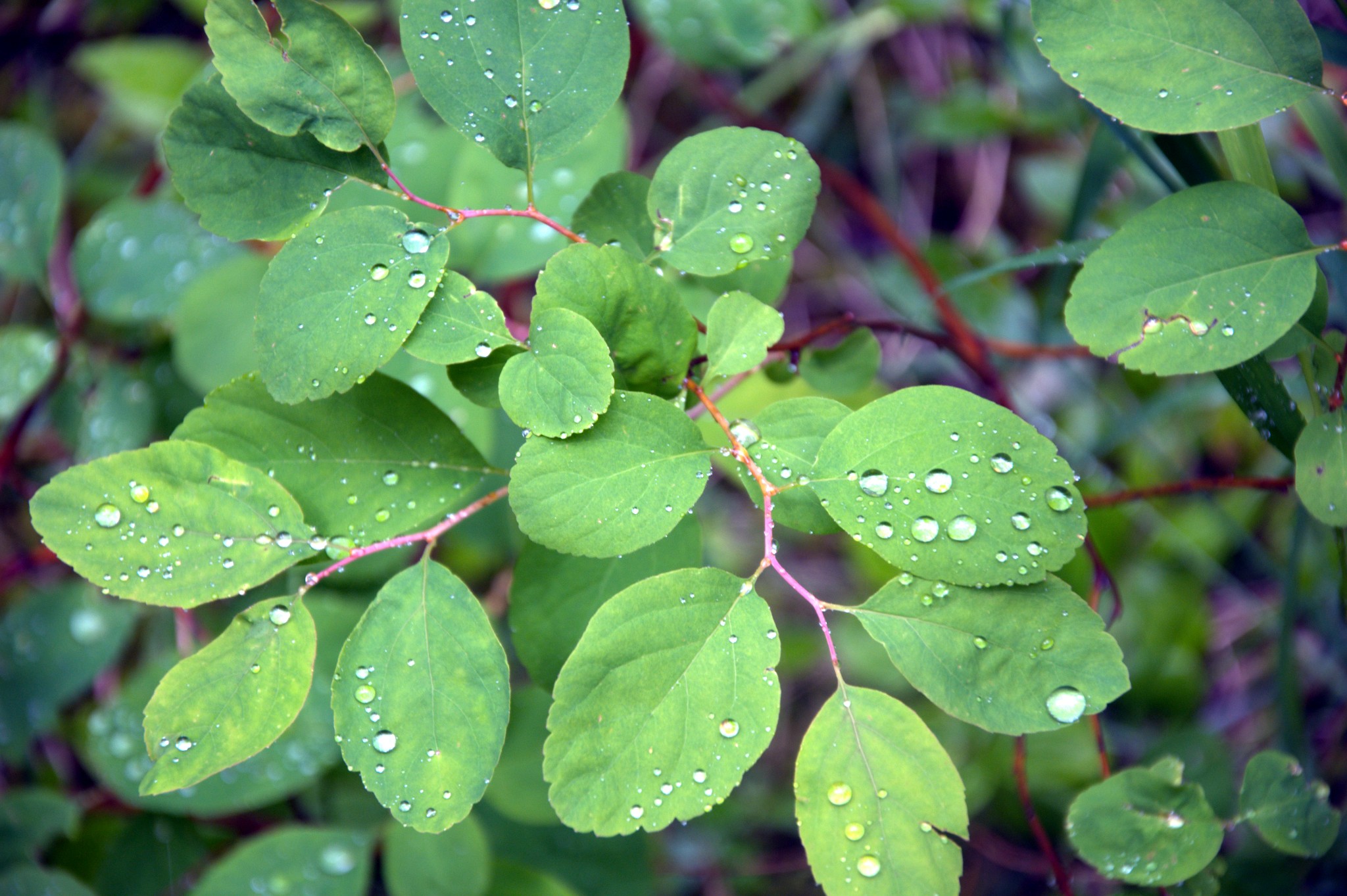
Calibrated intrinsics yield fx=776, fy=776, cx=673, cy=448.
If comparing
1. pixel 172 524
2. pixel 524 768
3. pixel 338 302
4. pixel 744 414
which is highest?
pixel 338 302

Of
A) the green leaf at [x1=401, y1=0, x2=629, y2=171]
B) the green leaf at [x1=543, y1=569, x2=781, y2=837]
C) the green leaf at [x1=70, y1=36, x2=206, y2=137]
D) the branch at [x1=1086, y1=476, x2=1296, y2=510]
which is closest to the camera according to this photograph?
the green leaf at [x1=543, y1=569, x2=781, y2=837]

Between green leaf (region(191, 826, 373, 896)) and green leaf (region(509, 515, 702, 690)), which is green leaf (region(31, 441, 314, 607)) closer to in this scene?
green leaf (region(509, 515, 702, 690))

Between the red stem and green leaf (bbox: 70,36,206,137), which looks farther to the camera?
green leaf (bbox: 70,36,206,137)

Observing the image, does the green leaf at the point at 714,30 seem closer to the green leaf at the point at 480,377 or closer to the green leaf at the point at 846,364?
the green leaf at the point at 846,364

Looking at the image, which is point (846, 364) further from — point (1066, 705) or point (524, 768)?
point (524, 768)

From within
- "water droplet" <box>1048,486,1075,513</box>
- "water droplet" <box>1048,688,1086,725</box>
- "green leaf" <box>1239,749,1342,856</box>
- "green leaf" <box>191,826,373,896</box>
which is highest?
"water droplet" <box>1048,486,1075,513</box>

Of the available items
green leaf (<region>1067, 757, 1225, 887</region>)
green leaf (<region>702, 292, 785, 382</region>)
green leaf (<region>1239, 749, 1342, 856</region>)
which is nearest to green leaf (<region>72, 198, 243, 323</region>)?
green leaf (<region>702, 292, 785, 382</region>)

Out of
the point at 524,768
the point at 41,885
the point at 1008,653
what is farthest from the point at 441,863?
the point at 1008,653

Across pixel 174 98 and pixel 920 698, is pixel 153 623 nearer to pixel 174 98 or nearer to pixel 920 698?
A: pixel 174 98
